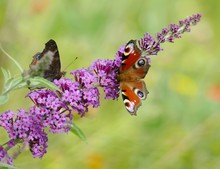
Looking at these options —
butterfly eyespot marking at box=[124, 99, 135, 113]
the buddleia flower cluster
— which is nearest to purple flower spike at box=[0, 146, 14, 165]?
the buddleia flower cluster

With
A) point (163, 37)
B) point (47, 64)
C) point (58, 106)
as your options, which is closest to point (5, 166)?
point (58, 106)

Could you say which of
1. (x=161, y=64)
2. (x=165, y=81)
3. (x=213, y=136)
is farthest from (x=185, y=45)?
(x=213, y=136)

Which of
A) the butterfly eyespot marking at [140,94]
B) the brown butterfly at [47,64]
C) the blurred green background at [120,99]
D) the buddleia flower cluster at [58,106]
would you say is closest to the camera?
the brown butterfly at [47,64]

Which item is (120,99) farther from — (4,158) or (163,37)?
(4,158)

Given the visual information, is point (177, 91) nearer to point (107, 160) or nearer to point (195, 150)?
point (195, 150)

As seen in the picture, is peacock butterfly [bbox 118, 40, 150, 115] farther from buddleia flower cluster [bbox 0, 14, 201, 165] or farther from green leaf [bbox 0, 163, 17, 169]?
green leaf [bbox 0, 163, 17, 169]

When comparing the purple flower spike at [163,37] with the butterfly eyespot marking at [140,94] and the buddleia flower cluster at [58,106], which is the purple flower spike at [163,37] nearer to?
the buddleia flower cluster at [58,106]

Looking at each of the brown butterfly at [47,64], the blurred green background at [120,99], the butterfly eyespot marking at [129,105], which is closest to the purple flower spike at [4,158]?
the brown butterfly at [47,64]
